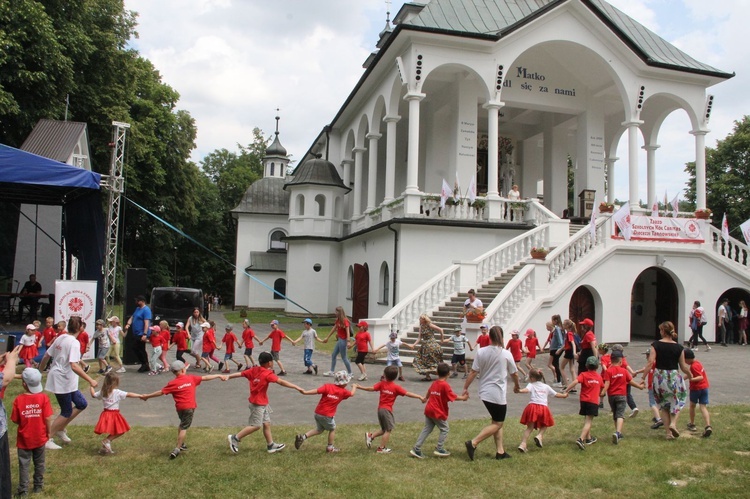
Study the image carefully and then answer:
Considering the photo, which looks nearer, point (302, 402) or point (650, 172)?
point (302, 402)

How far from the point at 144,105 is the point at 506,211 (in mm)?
22782

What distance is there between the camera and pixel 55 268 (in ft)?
74.9

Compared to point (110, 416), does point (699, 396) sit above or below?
above

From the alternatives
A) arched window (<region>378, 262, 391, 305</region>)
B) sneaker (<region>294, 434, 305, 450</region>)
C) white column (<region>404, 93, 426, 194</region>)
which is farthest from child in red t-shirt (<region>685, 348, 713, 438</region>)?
arched window (<region>378, 262, 391, 305</region>)

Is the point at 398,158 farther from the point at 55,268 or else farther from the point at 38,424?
the point at 38,424

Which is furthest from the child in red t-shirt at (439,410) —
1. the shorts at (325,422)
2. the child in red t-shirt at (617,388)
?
the child in red t-shirt at (617,388)

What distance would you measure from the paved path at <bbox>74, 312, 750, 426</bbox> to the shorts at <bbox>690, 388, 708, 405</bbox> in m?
1.36

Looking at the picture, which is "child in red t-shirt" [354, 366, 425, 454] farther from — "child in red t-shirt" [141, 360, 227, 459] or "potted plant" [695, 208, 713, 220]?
"potted plant" [695, 208, 713, 220]

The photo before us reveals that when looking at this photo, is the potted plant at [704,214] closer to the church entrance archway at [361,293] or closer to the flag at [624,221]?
the flag at [624,221]

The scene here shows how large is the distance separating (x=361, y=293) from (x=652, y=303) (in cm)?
1068

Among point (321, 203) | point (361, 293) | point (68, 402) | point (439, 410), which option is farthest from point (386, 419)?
point (321, 203)

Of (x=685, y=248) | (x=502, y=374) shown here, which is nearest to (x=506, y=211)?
(x=685, y=248)

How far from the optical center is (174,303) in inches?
908

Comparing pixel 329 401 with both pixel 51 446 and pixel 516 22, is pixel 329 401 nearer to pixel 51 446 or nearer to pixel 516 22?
pixel 51 446
